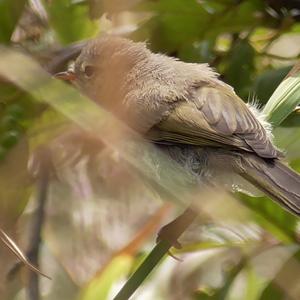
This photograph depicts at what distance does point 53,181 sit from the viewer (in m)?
2.73

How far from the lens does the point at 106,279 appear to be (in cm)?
215

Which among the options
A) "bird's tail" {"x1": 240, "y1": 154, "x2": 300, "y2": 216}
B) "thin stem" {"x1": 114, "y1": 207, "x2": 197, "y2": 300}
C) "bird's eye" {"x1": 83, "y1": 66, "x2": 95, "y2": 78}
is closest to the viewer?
"thin stem" {"x1": 114, "y1": 207, "x2": 197, "y2": 300}

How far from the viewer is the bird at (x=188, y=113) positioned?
2.05m

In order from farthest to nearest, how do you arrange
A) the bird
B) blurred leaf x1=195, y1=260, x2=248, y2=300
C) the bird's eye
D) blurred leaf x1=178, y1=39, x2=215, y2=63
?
blurred leaf x1=178, y1=39, x2=215, y2=63 → the bird's eye → blurred leaf x1=195, y1=260, x2=248, y2=300 → the bird

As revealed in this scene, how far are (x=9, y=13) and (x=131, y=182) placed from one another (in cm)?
69

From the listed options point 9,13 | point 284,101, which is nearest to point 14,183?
point 9,13

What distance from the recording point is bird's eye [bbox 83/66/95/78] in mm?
2533

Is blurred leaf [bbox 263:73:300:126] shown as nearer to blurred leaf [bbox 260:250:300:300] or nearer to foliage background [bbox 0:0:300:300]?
→ foliage background [bbox 0:0:300:300]

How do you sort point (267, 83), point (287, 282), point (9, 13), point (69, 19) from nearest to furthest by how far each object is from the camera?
point (287, 282), point (9, 13), point (267, 83), point (69, 19)

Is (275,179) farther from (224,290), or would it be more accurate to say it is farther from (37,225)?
(37,225)

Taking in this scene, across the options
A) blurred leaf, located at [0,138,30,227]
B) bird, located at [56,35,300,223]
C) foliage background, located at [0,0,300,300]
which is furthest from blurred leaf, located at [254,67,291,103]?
blurred leaf, located at [0,138,30,227]

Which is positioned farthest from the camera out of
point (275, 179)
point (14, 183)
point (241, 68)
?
point (241, 68)

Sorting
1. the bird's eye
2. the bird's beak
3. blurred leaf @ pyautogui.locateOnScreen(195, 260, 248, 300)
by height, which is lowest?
blurred leaf @ pyautogui.locateOnScreen(195, 260, 248, 300)

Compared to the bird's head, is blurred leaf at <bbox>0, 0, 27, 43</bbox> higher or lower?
higher
